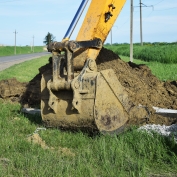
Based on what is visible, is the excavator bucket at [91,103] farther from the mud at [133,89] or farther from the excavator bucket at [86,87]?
the mud at [133,89]

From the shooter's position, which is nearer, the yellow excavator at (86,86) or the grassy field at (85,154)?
the grassy field at (85,154)

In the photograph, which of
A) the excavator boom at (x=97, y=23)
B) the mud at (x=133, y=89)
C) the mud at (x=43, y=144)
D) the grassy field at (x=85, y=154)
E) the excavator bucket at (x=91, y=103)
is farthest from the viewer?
the mud at (x=133, y=89)

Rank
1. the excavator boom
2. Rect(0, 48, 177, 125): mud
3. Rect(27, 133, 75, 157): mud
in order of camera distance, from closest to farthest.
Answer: Rect(27, 133, 75, 157): mud < the excavator boom < Rect(0, 48, 177, 125): mud

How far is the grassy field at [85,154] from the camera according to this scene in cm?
488

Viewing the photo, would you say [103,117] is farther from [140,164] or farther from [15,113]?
[15,113]

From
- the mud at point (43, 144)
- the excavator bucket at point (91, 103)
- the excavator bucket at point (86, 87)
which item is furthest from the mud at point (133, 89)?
the mud at point (43, 144)

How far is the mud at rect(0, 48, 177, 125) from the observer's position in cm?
841

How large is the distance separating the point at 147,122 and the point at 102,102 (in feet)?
4.02

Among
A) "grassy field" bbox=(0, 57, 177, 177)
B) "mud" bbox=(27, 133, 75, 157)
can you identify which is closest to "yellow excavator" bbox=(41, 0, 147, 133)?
"grassy field" bbox=(0, 57, 177, 177)

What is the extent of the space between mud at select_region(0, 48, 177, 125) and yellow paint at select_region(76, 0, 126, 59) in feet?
4.90

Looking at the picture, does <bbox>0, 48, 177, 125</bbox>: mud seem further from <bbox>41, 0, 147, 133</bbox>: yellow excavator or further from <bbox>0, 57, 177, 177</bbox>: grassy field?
<bbox>0, 57, 177, 177</bbox>: grassy field

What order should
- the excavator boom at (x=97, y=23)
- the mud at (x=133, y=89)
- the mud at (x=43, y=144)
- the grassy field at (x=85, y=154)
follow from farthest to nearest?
the mud at (x=133, y=89)
the excavator boom at (x=97, y=23)
the mud at (x=43, y=144)
the grassy field at (x=85, y=154)

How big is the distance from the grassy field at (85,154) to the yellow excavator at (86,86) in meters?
0.25

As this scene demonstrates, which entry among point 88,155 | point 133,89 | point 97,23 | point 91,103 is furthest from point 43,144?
point 133,89
